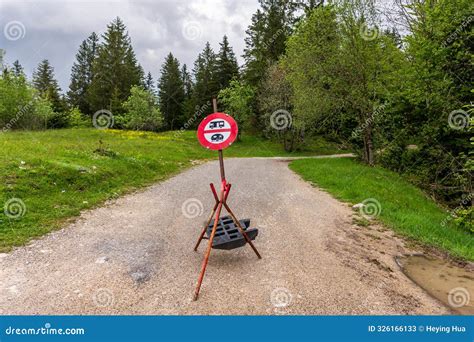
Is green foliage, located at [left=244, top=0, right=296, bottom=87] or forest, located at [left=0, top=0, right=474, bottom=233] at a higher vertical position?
green foliage, located at [left=244, top=0, right=296, bottom=87]

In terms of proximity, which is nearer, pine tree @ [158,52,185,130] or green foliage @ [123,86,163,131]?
green foliage @ [123,86,163,131]

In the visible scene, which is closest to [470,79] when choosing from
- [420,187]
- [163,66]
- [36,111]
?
[420,187]

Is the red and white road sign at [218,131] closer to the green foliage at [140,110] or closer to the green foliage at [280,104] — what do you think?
the green foliage at [280,104]

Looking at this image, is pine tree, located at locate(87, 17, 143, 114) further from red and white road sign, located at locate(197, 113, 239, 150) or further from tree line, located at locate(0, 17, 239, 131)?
red and white road sign, located at locate(197, 113, 239, 150)

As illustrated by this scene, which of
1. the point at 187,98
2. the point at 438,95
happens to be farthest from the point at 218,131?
the point at 187,98

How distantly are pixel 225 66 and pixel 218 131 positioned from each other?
50.7 metres

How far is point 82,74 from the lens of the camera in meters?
65.6

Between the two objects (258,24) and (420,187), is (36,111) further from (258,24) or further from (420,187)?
(420,187)

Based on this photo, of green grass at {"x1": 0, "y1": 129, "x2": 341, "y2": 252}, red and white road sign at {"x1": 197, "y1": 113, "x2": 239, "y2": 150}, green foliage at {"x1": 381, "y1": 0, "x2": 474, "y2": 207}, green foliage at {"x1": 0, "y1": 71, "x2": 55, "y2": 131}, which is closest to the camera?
red and white road sign at {"x1": 197, "y1": 113, "x2": 239, "y2": 150}

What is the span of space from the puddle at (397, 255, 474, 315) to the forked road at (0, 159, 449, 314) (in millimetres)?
251

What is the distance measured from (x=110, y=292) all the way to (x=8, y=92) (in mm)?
39402

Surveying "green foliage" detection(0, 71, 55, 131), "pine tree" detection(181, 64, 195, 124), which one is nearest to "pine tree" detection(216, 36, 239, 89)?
"pine tree" detection(181, 64, 195, 124)

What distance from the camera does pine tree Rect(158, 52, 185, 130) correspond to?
6119 cm

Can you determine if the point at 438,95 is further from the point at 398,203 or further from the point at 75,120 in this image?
the point at 75,120
